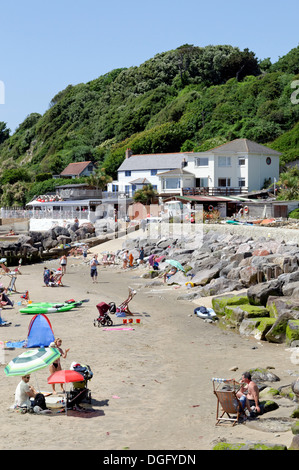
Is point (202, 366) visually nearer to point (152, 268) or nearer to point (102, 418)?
point (102, 418)

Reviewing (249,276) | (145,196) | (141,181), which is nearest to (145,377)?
(249,276)

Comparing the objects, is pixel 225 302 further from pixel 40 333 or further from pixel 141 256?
pixel 141 256

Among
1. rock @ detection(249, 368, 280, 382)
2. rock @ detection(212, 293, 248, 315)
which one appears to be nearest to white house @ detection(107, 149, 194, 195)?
rock @ detection(212, 293, 248, 315)

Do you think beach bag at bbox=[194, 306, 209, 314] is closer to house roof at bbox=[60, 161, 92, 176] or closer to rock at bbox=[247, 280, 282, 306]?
rock at bbox=[247, 280, 282, 306]

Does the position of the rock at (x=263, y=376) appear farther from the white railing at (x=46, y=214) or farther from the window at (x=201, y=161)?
the window at (x=201, y=161)

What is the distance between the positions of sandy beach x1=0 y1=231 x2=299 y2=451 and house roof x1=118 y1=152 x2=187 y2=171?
38716 mm

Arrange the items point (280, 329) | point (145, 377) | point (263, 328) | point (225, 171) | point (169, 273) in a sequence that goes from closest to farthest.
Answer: point (145, 377) < point (280, 329) < point (263, 328) < point (169, 273) < point (225, 171)

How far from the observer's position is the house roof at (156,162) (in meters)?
63.6

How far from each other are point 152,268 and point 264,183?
93.7 ft

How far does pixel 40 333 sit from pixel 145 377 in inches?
128

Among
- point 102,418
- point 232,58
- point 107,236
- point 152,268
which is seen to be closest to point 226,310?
point 102,418

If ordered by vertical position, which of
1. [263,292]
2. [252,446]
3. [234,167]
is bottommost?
[252,446]

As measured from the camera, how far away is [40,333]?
15.8 metres

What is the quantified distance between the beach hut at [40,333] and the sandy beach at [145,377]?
0.75 meters
